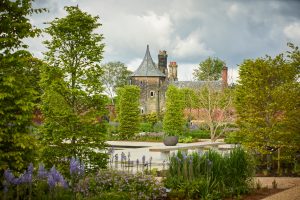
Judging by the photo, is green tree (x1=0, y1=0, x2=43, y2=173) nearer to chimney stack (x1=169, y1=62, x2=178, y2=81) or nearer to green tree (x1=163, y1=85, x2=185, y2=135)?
green tree (x1=163, y1=85, x2=185, y2=135)

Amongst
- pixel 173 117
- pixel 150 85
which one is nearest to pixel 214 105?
pixel 173 117

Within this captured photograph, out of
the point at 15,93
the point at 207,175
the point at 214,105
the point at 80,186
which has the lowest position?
the point at 80,186

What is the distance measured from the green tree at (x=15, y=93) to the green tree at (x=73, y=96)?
2320 millimetres

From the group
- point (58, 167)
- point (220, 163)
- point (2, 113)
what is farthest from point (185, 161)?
point (2, 113)

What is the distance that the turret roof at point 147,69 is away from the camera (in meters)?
67.4

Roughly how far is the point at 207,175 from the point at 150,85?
186 ft

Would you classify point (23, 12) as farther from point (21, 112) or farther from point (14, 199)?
point (14, 199)

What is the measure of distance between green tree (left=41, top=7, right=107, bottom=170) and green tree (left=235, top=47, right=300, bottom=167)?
705 centimetres

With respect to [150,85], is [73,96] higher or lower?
lower

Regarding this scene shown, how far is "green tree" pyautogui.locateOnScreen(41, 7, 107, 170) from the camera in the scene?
1249cm

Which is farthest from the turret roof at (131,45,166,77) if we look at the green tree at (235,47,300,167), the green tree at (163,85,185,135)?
the green tree at (235,47,300,167)

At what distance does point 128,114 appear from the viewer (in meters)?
37.2

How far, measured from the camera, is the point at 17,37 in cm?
1011

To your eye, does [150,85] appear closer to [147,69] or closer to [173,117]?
[147,69]
